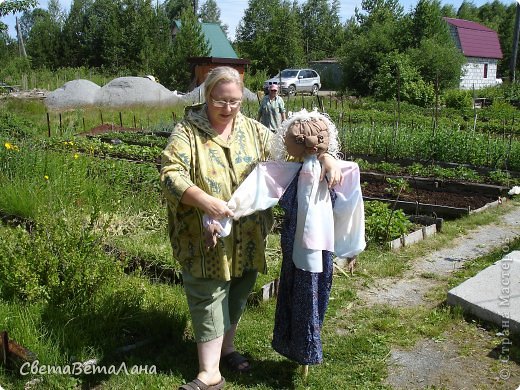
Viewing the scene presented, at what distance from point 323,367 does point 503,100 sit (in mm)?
22044

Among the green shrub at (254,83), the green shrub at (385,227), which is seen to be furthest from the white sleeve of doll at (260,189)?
the green shrub at (254,83)

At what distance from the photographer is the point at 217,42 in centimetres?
3041

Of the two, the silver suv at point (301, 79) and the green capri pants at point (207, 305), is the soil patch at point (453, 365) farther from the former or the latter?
the silver suv at point (301, 79)

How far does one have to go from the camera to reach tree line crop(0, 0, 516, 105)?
80.5 ft

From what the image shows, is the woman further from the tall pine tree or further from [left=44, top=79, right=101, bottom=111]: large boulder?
the tall pine tree

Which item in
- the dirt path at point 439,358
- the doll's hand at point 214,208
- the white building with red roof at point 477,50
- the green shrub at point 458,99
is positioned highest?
the white building with red roof at point 477,50

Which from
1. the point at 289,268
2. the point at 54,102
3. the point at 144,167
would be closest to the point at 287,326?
the point at 289,268

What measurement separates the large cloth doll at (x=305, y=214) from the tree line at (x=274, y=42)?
7306 mm

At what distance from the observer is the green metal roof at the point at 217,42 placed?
29.7 m

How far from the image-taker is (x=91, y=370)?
2.82m

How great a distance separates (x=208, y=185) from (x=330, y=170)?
58 centimetres

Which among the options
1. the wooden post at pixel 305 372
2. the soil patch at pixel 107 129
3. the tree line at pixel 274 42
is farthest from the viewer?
the tree line at pixel 274 42

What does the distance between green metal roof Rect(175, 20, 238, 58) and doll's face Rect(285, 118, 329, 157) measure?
27.5 metres

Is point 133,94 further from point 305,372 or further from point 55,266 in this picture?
point 305,372
